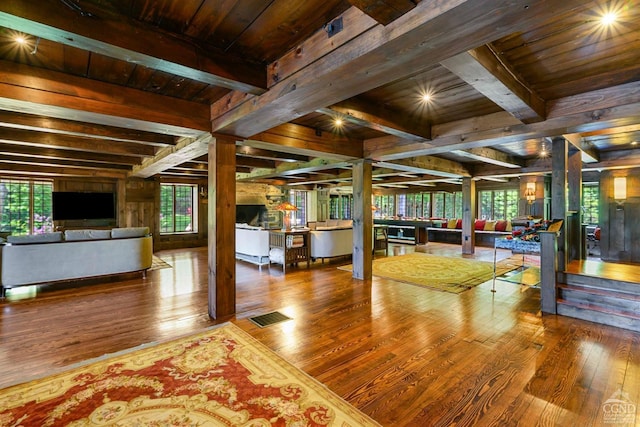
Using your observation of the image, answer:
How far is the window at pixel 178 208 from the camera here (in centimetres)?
959

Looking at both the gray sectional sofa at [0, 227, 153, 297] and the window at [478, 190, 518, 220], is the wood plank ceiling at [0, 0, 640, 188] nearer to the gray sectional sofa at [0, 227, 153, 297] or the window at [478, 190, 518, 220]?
the gray sectional sofa at [0, 227, 153, 297]

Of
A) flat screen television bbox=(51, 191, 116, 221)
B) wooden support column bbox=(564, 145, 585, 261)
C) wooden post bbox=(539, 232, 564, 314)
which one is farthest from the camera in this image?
flat screen television bbox=(51, 191, 116, 221)

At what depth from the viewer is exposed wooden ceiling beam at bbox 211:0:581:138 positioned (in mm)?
1309

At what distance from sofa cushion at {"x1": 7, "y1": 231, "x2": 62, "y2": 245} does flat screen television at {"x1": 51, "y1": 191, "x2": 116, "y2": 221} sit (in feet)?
12.5

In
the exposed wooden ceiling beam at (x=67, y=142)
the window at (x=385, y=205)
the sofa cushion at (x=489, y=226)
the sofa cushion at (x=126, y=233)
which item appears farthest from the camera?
the window at (x=385, y=205)

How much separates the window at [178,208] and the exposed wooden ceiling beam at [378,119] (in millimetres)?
8267

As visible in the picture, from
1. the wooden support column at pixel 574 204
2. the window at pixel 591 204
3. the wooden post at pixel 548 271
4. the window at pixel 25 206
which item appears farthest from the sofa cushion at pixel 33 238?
the window at pixel 591 204

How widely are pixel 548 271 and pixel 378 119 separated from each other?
9.70 feet

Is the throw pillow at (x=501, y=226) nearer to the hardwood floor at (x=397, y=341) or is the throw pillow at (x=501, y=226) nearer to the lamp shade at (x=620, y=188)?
the lamp shade at (x=620, y=188)

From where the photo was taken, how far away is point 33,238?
449 cm

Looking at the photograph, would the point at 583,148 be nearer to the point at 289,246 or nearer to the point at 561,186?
the point at 561,186

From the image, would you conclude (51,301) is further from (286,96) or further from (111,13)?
(286,96)

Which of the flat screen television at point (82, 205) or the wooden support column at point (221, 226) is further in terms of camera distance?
the flat screen television at point (82, 205)

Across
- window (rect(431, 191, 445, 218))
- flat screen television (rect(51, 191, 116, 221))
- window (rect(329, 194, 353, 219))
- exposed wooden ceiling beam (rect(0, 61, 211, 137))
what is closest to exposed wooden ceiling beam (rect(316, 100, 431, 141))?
exposed wooden ceiling beam (rect(0, 61, 211, 137))
